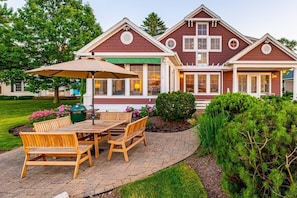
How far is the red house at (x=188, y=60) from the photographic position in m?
13.5

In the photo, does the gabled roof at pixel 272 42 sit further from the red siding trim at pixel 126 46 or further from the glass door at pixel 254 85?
the red siding trim at pixel 126 46

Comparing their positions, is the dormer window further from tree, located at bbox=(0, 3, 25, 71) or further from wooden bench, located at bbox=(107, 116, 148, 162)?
tree, located at bbox=(0, 3, 25, 71)

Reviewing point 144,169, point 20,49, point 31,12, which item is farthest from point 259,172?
point 31,12

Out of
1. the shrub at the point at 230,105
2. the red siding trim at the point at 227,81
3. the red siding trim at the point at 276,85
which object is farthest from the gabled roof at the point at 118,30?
the red siding trim at the point at 276,85

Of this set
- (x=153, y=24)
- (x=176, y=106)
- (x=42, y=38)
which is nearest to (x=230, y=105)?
(x=176, y=106)

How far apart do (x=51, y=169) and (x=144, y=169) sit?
6.45 ft

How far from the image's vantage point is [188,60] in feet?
62.3

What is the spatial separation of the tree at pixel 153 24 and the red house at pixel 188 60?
30.8 meters

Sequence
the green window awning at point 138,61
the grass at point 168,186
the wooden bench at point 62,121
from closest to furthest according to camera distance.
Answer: the grass at point 168,186 → the wooden bench at point 62,121 → the green window awning at point 138,61

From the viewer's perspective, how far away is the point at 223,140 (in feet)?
10.3

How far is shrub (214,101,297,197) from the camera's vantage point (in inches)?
100

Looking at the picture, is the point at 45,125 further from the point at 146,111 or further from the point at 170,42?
the point at 170,42

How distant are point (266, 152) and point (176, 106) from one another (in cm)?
765

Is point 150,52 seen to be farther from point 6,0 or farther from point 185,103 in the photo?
point 6,0
